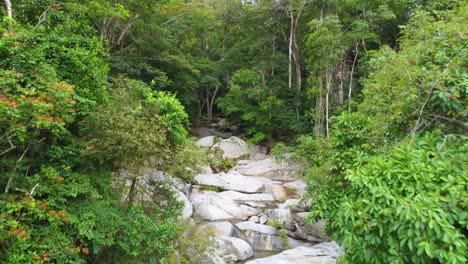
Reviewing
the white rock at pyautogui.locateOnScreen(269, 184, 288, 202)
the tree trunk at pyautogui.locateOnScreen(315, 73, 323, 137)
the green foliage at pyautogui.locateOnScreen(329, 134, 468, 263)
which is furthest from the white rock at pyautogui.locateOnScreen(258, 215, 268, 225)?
the green foliage at pyautogui.locateOnScreen(329, 134, 468, 263)

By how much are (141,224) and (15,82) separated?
2.77m

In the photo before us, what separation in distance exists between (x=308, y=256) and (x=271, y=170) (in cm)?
699

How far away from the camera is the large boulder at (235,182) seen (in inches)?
479

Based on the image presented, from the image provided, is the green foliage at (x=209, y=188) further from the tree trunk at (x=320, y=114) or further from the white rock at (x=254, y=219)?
the tree trunk at (x=320, y=114)

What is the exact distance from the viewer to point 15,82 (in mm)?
3953

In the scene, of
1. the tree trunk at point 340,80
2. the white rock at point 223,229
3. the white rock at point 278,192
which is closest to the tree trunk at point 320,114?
the tree trunk at point 340,80

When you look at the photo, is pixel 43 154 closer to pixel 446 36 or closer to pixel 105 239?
pixel 105 239

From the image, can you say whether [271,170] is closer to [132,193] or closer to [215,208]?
[215,208]

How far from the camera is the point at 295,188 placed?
39.8ft

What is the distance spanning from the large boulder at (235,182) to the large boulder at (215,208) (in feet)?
3.68

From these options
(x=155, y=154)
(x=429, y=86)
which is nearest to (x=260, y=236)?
(x=155, y=154)

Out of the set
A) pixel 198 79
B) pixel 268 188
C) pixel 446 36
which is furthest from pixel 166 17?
pixel 446 36

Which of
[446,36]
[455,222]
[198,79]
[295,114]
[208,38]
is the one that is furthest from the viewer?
[208,38]

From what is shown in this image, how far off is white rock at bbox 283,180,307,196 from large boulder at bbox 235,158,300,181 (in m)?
0.63
